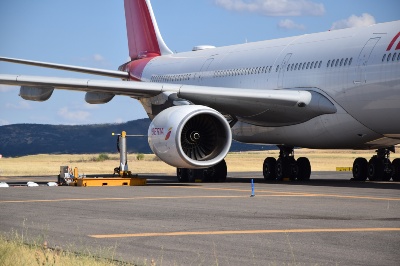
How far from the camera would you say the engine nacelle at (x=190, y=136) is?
2145 centimetres

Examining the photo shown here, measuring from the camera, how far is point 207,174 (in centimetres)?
2533

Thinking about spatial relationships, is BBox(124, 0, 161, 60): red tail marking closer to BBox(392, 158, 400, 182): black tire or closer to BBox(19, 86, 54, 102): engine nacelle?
BBox(19, 86, 54, 102): engine nacelle

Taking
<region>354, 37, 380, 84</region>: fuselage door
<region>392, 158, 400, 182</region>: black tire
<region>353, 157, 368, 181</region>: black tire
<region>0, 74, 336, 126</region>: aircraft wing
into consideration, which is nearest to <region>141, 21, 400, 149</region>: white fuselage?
<region>354, 37, 380, 84</region>: fuselage door

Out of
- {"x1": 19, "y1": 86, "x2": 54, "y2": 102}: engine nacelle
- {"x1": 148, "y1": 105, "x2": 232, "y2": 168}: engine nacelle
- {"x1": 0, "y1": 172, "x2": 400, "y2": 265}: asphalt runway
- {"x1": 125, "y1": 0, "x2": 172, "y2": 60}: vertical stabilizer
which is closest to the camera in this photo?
{"x1": 0, "y1": 172, "x2": 400, "y2": 265}: asphalt runway

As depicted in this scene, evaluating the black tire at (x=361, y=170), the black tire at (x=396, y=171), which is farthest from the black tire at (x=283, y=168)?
the black tire at (x=396, y=171)

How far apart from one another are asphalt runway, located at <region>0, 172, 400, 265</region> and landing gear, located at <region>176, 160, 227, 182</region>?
6.23 metres

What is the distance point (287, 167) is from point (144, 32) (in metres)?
10.8

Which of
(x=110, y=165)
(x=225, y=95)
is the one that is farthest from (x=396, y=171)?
(x=110, y=165)

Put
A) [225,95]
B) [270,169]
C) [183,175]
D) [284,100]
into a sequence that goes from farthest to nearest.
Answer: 1. [270,169]
2. [183,175]
3. [225,95]
4. [284,100]

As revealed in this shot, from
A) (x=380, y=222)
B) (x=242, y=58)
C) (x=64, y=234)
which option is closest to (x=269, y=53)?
(x=242, y=58)

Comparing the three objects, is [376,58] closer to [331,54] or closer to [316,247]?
[331,54]

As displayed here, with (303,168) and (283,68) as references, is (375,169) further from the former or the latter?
(283,68)

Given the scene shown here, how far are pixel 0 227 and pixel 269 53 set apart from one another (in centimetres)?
1548

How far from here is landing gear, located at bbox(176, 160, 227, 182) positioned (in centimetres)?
2528
